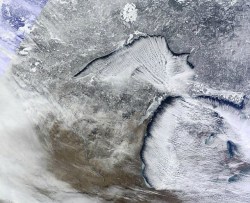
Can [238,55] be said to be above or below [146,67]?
above

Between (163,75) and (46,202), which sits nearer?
(163,75)

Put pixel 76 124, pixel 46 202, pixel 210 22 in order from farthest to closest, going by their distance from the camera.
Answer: pixel 46 202 → pixel 76 124 → pixel 210 22

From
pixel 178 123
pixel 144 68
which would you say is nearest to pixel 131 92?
pixel 144 68

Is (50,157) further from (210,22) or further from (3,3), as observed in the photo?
(210,22)

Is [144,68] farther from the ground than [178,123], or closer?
farther from the ground

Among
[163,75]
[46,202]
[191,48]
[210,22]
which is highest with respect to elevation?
[210,22]

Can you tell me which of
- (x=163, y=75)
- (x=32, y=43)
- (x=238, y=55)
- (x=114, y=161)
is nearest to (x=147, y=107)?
(x=163, y=75)

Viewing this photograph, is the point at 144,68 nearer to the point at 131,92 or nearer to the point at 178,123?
the point at 131,92

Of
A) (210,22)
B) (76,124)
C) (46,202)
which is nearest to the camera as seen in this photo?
(210,22)
